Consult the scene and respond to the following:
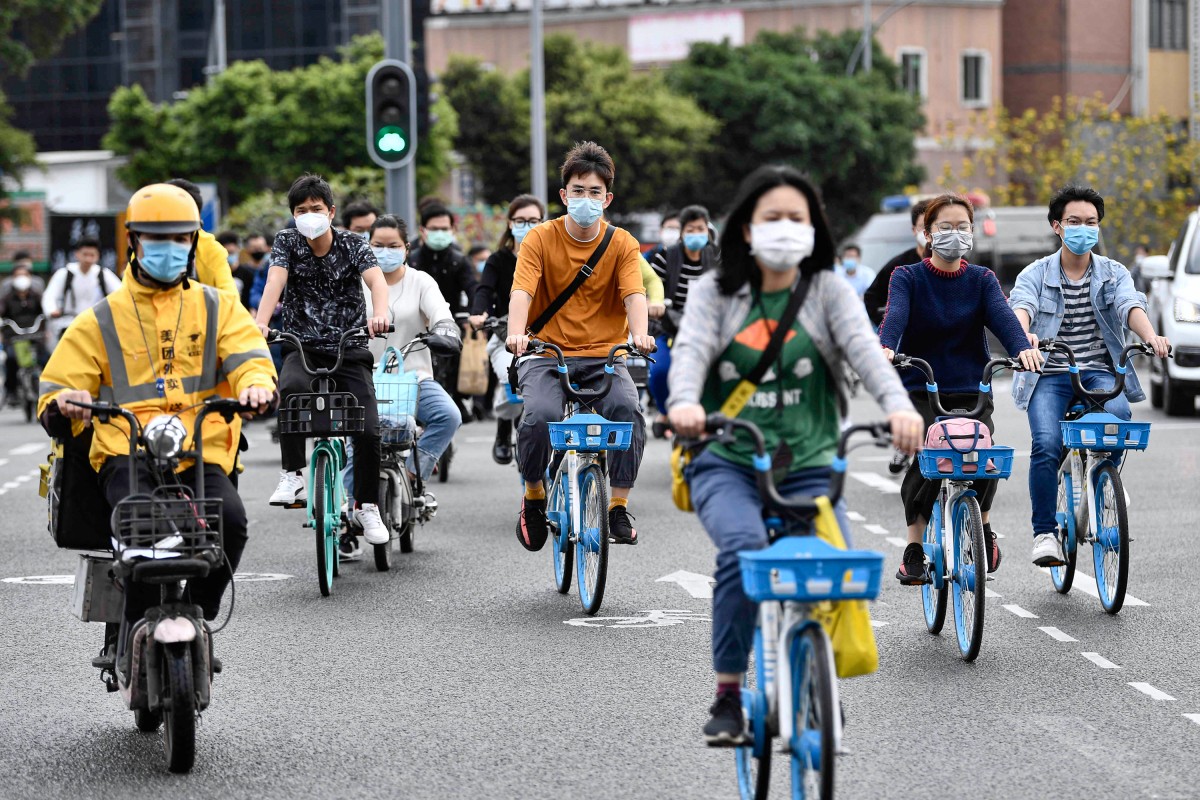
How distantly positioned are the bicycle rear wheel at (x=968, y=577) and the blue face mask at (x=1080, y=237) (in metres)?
1.79

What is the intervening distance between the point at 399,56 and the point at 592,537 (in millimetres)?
9491

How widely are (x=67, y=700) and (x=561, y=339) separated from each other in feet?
10.5

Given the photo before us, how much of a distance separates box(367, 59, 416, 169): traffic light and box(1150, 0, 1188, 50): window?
187 feet

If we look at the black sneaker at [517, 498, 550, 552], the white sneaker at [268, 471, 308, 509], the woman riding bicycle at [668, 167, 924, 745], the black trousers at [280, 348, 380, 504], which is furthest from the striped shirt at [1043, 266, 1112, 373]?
the woman riding bicycle at [668, 167, 924, 745]

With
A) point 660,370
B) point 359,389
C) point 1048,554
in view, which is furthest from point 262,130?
point 1048,554

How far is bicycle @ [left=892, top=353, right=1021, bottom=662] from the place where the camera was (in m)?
7.70

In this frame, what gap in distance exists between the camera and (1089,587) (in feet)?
31.6

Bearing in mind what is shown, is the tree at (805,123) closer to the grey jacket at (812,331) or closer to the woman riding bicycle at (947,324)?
the woman riding bicycle at (947,324)

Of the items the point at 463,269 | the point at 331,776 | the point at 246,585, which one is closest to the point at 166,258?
the point at 331,776

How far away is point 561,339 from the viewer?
377 inches

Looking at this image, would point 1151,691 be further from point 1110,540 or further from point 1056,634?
point 1110,540

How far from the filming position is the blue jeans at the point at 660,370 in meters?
15.2

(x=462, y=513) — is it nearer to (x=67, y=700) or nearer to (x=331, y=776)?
(x=67, y=700)

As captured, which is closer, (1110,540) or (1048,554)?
(1110,540)
